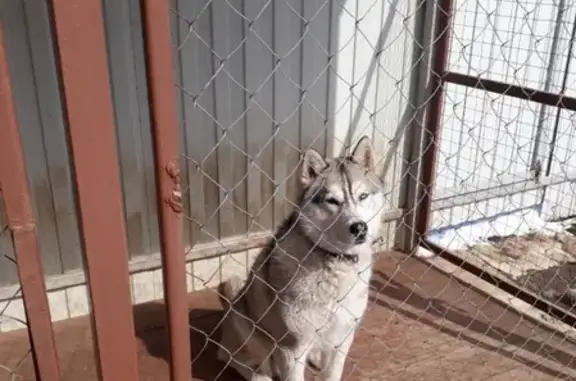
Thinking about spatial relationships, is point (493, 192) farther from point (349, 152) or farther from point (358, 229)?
point (358, 229)

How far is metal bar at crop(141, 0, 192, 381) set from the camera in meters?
0.98

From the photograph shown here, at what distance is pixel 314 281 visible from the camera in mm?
2025

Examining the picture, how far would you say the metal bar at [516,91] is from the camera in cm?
241

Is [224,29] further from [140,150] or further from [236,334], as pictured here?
[236,334]

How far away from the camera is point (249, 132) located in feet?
9.39

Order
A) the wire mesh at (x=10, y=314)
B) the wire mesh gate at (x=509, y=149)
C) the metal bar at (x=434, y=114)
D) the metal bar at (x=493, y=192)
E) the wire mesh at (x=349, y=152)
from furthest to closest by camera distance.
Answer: the metal bar at (x=493, y=192) < the wire mesh gate at (x=509, y=149) < the metal bar at (x=434, y=114) < the wire mesh at (x=10, y=314) < the wire mesh at (x=349, y=152)

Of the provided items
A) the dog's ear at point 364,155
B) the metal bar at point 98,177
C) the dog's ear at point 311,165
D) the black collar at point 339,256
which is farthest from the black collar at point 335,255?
the metal bar at point 98,177

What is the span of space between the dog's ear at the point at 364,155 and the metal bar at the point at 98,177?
130cm

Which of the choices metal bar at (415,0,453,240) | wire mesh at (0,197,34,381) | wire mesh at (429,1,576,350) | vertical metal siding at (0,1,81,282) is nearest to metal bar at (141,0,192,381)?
vertical metal siding at (0,1,81,282)

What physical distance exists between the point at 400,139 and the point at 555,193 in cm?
148

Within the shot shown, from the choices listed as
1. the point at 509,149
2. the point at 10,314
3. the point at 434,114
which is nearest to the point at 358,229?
the point at 434,114

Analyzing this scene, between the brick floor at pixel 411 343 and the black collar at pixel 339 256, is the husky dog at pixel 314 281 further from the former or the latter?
the brick floor at pixel 411 343

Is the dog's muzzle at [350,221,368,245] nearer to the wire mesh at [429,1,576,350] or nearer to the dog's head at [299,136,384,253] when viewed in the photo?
the dog's head at [299,136,384,253]

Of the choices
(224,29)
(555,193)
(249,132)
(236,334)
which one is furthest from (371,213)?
(555,193)
